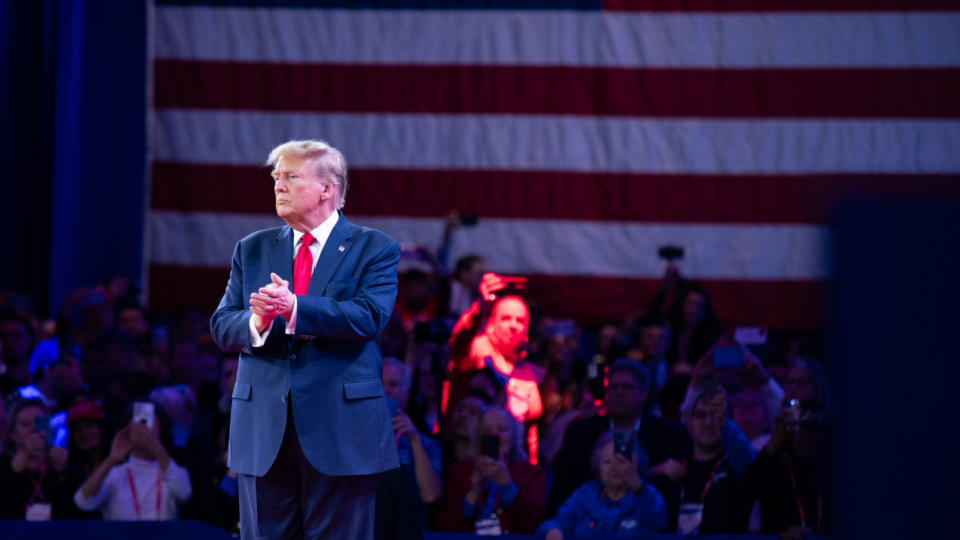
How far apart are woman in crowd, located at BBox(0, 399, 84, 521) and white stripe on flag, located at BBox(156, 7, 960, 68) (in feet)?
13.2

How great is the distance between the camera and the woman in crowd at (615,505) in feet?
9.99

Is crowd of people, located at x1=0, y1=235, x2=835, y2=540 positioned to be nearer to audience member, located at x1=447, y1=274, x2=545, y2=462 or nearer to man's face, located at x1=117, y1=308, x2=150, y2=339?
audience member, located at x1=447, y1=274, x2=545, y2=462

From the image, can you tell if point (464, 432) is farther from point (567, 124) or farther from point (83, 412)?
point (567, 124)

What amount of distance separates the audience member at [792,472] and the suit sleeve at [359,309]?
5.70ft

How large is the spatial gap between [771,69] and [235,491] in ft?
15.8

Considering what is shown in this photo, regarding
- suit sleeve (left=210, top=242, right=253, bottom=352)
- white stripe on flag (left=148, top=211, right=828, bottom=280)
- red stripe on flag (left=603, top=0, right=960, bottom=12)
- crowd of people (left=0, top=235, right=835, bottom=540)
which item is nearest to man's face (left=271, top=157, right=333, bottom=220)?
suit sleeve (left=210, top=242, right=253, bottom=352)

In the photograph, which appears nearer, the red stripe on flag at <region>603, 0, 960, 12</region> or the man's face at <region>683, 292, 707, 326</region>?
the man's face at <region>683, 292, 707, 326</region>

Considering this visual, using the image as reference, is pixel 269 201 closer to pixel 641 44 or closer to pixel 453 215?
pixel 453 215

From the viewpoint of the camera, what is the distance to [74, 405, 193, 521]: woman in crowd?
3.26 m

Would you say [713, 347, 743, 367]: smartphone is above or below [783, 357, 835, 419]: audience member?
above

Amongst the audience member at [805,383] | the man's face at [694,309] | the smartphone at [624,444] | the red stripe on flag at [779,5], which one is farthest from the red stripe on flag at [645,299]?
the smartphone at [624,444]

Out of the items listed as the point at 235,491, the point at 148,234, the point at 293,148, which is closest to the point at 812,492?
the point at 235,491

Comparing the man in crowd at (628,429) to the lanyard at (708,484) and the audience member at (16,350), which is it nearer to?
the lanyard at (708,484)

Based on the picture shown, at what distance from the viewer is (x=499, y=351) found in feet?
13.4
